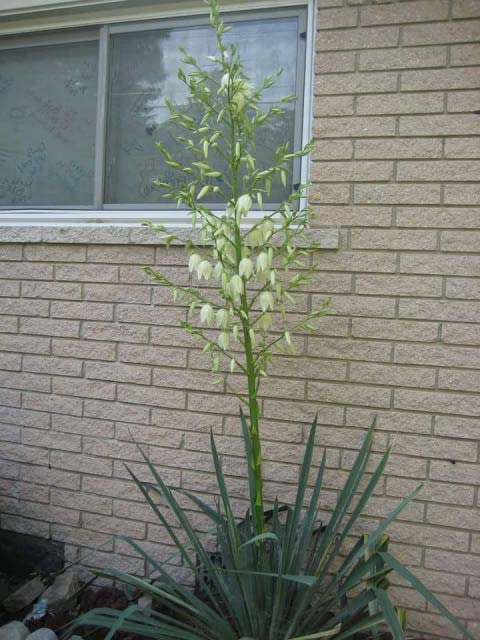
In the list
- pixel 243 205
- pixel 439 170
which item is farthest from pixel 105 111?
pixel 439 170

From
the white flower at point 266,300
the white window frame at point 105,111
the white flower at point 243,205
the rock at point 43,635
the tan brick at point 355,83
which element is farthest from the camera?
the white window frame at point 105,111

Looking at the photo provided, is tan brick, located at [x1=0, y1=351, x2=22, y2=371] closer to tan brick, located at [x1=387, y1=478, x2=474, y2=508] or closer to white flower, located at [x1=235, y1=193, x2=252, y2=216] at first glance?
white flower, located at [x1=235, y1=193, x2=252, y2=216]

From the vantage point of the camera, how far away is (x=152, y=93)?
308 cm

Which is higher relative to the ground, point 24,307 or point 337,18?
point 337,18

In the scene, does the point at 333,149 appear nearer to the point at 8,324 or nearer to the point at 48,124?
the point at 48,124

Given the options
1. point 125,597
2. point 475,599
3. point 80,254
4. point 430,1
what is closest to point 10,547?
point 125,597

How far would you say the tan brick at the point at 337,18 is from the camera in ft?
8.43

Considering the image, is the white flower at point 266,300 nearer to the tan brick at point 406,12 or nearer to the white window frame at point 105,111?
the white window frame at point 105,111

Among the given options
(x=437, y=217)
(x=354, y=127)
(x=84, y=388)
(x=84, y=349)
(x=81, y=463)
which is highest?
(x=354, y=127)

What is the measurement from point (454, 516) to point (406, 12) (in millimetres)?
2211

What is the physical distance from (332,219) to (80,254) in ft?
4.41

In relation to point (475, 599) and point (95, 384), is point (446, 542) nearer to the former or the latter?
point (475, 599)

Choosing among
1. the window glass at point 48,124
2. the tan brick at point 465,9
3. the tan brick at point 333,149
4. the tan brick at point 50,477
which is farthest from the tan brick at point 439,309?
the tan brick at point 50,477

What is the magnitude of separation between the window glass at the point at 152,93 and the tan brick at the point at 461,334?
1.20m
